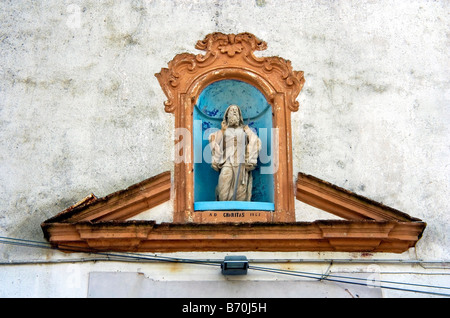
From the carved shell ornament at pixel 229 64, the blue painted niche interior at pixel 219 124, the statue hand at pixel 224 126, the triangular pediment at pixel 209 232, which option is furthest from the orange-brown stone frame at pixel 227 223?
the statue hand at pixel 224 126

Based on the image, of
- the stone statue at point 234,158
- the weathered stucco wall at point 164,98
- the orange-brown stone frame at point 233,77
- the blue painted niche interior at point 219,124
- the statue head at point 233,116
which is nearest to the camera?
the weathered stucco wall at point 164,98

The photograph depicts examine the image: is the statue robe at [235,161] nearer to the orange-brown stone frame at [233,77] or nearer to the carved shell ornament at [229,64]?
the orange-brown stone frame at [233,77]

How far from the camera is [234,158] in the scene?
950 centimetres

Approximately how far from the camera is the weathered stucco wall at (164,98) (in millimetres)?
9281

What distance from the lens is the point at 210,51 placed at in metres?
9.90

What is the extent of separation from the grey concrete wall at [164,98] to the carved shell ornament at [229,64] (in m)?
0.11

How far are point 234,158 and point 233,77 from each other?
1.01 m

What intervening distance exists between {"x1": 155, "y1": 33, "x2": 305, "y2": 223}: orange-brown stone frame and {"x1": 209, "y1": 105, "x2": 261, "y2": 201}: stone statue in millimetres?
295

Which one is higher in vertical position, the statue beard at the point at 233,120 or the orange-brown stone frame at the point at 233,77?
the orange-brown stone frame at the point at 233,77

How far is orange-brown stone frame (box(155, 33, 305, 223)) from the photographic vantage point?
31.3 ft

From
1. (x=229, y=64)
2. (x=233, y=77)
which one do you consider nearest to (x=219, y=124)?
(x=233, y=77)

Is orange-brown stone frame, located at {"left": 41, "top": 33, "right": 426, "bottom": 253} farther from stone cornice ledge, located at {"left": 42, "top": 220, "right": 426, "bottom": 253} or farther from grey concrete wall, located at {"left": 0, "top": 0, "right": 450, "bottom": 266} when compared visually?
grey concrete wall, located at {"left": 0, "top": 0, "right": 450, "bottom": 266}

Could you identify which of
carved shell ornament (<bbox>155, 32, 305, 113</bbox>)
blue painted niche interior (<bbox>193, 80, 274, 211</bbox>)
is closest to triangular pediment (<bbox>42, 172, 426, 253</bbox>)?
blue painted niche interior (<bbox>193, 80, 274, 211</bbox>)
